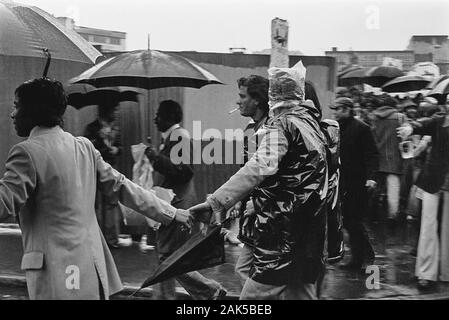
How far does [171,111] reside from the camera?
5.13 metres

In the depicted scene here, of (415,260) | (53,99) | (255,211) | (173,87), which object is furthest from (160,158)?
(415,260)

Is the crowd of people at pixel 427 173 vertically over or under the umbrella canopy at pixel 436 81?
under

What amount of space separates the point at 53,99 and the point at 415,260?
408 centimetres

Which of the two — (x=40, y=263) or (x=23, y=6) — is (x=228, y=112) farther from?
(x=40, y=263)

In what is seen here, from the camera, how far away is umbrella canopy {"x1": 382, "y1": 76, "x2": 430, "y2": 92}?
6.60m

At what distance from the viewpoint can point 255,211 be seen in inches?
154

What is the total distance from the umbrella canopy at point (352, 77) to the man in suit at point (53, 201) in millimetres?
3895

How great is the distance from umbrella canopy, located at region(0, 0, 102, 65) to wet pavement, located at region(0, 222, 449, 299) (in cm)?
147

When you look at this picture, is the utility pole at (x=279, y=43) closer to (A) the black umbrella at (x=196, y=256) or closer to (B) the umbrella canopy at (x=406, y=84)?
(A) the black umbrella at (x=196, y=256)

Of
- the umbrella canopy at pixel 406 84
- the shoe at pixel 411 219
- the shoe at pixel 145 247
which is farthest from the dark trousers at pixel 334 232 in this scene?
the shoe at pixel 411 219

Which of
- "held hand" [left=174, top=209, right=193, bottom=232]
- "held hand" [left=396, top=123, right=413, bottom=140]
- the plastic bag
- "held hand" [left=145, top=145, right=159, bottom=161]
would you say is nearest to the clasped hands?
"held hand" [left=174, top=209, right=193, bottom=232]

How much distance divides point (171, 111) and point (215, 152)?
546mm

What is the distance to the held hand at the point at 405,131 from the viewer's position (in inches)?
237

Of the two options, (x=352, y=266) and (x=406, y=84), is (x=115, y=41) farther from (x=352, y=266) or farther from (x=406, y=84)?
(x=406, y=84)
